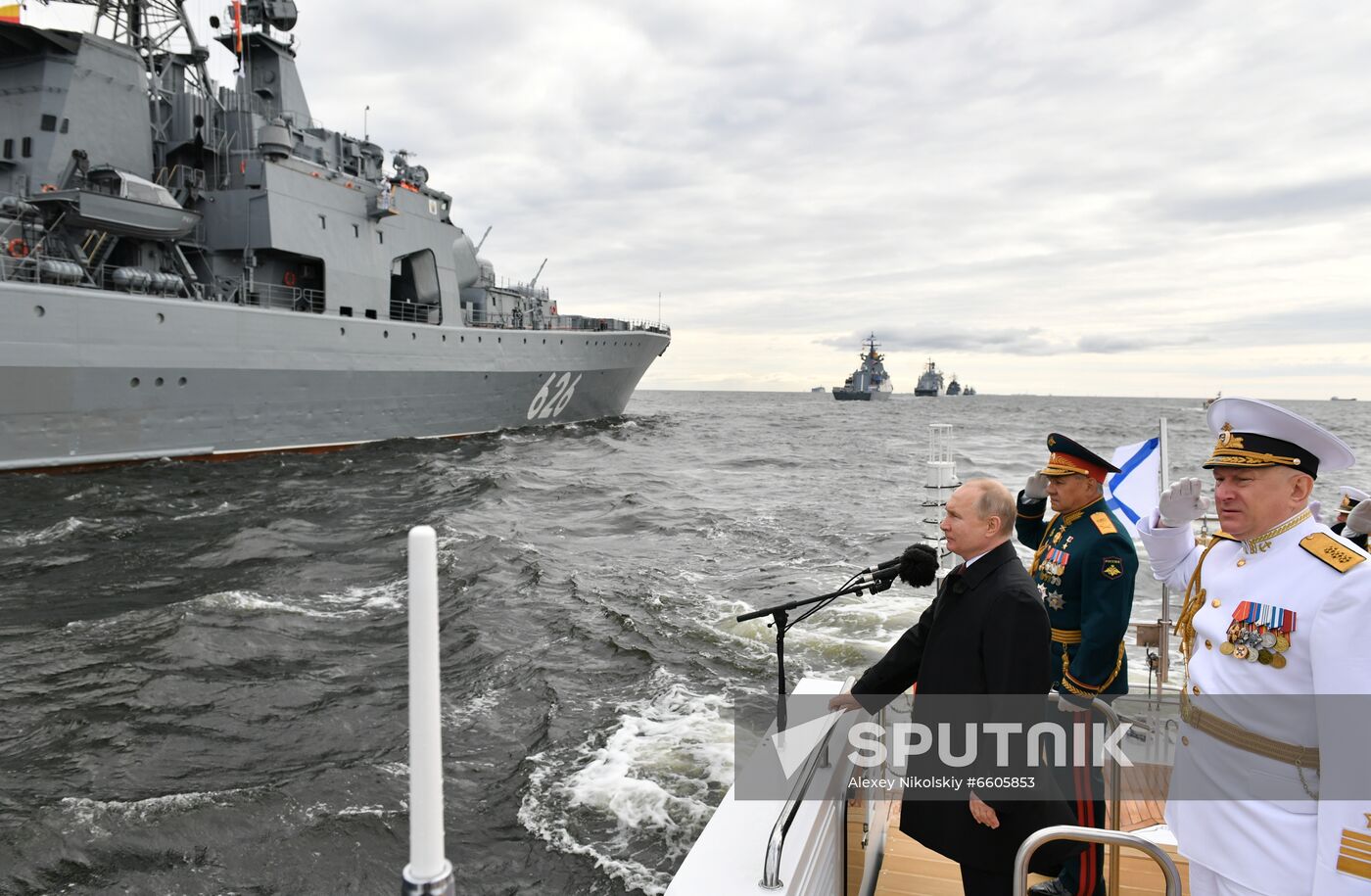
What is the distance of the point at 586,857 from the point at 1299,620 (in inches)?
144

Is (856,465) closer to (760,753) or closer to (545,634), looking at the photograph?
(545,634)

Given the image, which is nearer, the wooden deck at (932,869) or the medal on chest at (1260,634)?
the medal on chest at (1260,634)

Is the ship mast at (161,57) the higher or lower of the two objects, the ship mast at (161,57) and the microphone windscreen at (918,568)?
the higher

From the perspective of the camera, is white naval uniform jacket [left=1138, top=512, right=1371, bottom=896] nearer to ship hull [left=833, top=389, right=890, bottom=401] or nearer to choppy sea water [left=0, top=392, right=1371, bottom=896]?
choppy sea water [left=0, top=392, right=1371, bottom=896]

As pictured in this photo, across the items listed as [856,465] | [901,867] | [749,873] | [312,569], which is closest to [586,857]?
[901,867]

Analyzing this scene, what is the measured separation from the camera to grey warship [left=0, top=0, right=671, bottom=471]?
15000 millimetres

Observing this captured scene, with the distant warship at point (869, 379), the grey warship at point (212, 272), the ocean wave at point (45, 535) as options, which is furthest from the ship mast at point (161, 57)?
the distant warship at point (869, 379)

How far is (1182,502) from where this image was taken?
2482mm

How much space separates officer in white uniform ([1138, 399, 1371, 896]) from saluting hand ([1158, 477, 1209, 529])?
23.2 inches

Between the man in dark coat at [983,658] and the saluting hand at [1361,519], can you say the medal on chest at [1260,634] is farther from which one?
the saluting hand at [1361,519]

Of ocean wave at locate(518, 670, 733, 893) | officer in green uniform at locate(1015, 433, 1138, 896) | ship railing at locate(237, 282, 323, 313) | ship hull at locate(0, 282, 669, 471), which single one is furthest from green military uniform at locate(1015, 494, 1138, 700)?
ship railing at locate(237, 282, 323, 313)

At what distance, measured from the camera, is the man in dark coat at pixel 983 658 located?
2.12 meters

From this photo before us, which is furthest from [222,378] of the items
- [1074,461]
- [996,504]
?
[996,504]

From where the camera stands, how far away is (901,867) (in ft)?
9.55
